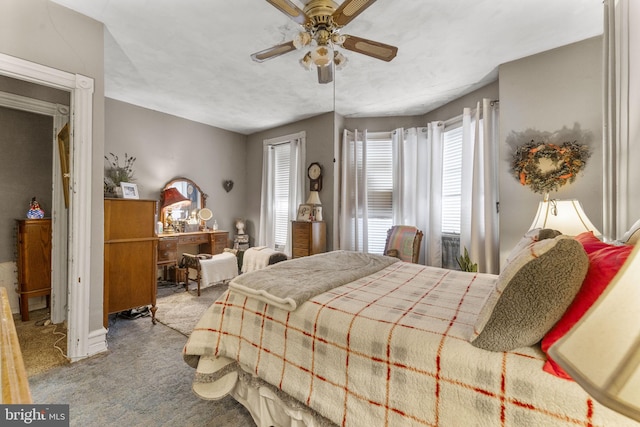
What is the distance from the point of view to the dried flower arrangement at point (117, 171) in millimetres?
3588

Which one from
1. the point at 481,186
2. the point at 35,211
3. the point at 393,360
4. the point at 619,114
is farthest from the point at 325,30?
the point at 35,211

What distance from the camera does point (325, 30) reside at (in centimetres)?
181

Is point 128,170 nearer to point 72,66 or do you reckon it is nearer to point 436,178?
point 72,66

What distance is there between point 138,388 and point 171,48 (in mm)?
2911

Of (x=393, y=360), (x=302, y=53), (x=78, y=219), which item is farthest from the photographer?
(x=302, y=53)

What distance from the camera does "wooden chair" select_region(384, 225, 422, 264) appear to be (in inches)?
138

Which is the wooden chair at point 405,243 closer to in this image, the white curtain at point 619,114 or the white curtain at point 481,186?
the white curtain at point 481,186

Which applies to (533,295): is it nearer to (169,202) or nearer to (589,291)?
(589,291)

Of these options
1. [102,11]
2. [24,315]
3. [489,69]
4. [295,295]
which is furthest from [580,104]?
[24,315]

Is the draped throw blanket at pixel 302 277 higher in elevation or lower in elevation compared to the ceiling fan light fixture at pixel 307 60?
lower

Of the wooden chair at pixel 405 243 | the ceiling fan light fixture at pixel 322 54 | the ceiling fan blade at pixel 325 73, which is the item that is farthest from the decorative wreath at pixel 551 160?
the ceiling fan light fixture at pixel 322 54

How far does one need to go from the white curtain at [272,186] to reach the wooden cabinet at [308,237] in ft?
2.36

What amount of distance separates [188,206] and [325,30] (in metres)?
3.89

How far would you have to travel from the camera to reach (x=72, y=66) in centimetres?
216
